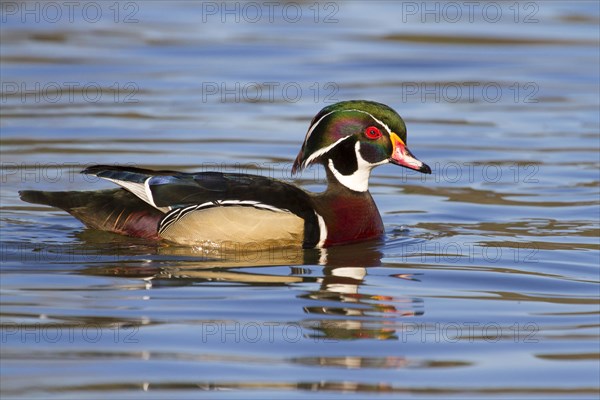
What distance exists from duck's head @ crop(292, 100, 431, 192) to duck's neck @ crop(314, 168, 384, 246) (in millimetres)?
272

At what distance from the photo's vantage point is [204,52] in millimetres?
20484

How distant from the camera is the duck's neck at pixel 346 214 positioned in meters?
11.6

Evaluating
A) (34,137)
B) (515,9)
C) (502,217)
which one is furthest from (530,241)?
(515,9)

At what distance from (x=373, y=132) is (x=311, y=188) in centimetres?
229

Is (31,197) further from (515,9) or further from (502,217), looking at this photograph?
(515,9)

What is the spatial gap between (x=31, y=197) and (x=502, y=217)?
4238 mm

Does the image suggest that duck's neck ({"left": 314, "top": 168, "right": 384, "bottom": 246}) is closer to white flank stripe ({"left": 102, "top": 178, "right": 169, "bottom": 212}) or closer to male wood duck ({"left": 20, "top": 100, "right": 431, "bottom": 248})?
male wood duck ({"left": 20, "top": 100, "right": 431, "bottom": 248})

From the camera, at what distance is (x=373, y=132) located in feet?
38.0
